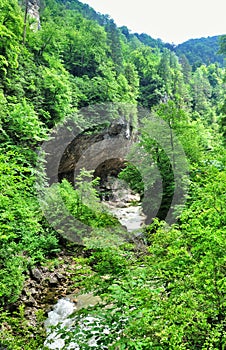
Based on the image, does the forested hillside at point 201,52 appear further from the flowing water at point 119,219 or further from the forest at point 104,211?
the flowing water at point 119,219

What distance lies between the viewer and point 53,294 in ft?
32.3

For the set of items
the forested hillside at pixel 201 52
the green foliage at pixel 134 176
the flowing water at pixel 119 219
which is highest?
the forested hillside at pixel 201 52

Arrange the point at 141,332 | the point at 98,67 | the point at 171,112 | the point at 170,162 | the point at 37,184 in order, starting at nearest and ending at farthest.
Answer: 1. the point at 141,332
2. the point at 37,184
3. the point at 170,162
4. the point at 171,112
5. the point at 98,67

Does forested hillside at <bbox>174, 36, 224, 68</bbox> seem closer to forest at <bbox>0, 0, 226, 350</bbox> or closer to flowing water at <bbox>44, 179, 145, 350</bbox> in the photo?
forest at <bbox>0, 0, 226, 350</bbox>

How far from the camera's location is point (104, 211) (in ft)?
48.8

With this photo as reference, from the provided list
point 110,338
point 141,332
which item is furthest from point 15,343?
point 141,332

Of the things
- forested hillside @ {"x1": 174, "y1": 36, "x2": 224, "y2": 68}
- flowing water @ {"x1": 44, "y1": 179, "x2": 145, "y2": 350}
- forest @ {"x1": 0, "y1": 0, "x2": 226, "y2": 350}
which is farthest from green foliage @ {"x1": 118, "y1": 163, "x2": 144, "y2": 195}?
forested hillside @ {"x1": 174, "y1": 36, "x2": 224, "y2": 68}

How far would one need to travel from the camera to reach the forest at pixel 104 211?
3.20 m

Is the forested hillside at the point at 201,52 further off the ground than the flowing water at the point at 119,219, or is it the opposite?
the forested hillside at the point at 201,52

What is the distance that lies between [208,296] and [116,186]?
25024 mm

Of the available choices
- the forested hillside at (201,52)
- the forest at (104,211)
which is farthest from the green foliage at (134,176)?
the forested hillside at (201,52)

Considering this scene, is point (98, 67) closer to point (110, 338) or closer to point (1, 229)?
point (1, 229)

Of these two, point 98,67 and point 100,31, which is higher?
point 100,31

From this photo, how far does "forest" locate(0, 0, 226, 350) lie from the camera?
3.20m
